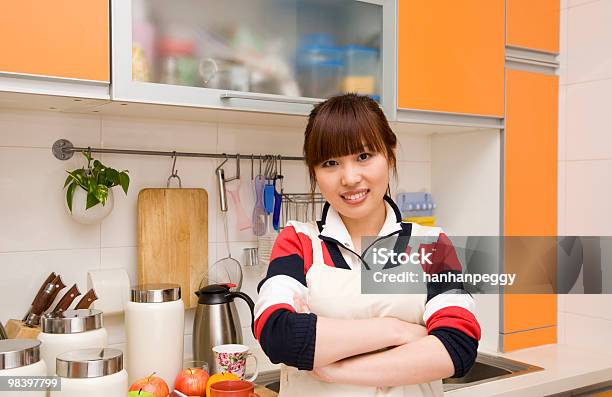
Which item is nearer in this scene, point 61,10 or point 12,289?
point 61,10

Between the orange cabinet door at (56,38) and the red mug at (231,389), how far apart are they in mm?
752

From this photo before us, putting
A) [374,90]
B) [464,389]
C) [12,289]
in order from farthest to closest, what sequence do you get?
[374,90] → [464,389] → [12,289]

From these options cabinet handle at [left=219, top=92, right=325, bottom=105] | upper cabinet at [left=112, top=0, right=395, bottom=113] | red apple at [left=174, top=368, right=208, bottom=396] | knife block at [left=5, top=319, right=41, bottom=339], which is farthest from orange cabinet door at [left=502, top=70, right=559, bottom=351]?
knife block at [left=5, top=319, right=41, bottom=339]

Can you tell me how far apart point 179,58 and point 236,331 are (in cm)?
78

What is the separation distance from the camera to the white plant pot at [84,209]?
1.68 m

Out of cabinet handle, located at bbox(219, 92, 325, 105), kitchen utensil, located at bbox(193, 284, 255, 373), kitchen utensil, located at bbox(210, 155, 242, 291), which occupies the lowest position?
kitchen utensil, located at bbox(193, 284, 255, 373)

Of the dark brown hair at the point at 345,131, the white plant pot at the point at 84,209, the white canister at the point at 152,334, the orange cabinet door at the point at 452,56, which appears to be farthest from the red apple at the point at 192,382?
Answer: the orange cabinet door at the point at 452,56

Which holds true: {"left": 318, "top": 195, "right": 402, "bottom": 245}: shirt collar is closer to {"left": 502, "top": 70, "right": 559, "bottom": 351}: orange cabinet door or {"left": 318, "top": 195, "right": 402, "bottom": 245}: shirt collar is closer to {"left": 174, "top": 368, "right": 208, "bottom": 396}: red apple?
{"left": 174, "top": 368, "right": 208, "bottom": 396}: red apple

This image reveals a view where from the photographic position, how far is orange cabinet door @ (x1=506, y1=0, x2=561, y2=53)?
216 cm

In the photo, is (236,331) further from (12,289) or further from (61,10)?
(61,10)

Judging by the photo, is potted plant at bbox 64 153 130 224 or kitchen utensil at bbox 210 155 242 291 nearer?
potted plant at bbox 64 153 130 224

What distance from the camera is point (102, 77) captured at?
4.64 ft

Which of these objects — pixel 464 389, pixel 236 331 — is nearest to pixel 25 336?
pixel 236 331

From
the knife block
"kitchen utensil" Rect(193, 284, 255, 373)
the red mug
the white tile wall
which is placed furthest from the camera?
the white tile wall
